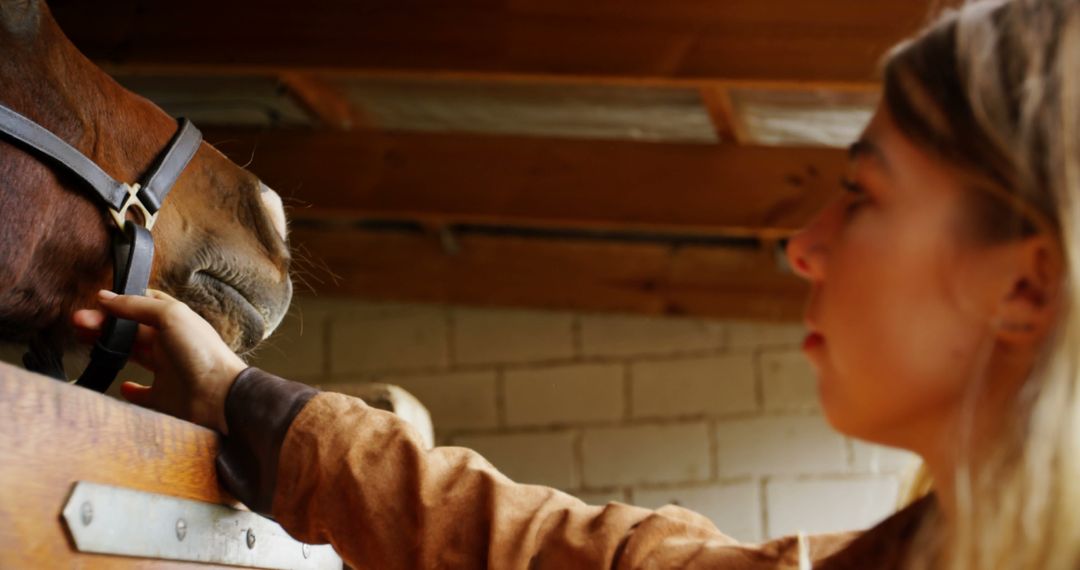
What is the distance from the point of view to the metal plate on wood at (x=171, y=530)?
68 cm

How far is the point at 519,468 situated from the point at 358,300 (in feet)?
2.67

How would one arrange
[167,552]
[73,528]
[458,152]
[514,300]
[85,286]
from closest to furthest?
[73,528]
[167,552]
[85,286]
[458,152]
[514,300]

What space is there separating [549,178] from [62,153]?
89.0 inches

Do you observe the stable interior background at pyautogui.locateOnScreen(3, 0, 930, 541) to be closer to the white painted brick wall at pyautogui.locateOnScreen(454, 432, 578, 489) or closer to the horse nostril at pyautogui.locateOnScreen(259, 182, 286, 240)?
the white painted brick wall at pyautogui.locateOnScreen(454, 432, 578, 489)

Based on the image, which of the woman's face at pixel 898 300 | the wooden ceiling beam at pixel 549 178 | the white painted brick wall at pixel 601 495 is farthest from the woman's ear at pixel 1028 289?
the white painted brick wall at pixel 601 495

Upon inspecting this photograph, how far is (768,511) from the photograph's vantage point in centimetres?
396

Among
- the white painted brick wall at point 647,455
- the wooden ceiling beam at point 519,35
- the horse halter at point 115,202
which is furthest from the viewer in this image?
the white painted brick wall at point 647,455

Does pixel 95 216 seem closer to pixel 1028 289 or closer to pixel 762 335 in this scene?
pixel 1028 289

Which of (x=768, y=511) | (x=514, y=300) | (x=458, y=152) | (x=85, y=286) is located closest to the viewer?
(x=85, y=286)

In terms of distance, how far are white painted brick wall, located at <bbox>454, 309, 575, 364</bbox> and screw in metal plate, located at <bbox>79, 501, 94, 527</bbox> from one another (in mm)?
3543

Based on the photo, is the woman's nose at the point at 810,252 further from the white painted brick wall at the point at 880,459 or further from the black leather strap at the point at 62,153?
the white painted brick wall at the point at 880,459

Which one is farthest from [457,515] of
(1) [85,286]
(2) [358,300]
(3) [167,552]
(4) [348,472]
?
(2) [358,300]

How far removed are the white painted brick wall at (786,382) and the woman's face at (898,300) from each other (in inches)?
135

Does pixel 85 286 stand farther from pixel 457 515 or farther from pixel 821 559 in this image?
pixel 821 559
